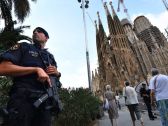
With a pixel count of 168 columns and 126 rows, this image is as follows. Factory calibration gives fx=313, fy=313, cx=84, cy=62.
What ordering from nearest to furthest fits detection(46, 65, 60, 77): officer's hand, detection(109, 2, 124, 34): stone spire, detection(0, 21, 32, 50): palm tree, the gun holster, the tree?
the gun holster, detection(46, 65, 60, 77): officer's hand, detection(0, 21, 32, 50): palm tree, the tree, detection(109, 2, 124, 34): stone spire

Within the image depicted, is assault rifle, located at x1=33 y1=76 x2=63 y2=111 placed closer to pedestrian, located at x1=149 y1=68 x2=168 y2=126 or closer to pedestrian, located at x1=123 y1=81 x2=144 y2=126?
pedestrian, located at x1=149 y1=68 x2=168 y2=126

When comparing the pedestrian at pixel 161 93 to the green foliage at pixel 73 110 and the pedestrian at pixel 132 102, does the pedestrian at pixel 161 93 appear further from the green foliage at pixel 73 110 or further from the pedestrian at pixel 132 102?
the green foliage at pixel 73 110

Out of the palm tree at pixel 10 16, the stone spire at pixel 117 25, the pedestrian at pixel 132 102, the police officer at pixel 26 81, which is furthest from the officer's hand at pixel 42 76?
the stone spire at pixel 117 25

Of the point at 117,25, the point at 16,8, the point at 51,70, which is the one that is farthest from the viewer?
the point at 117,25

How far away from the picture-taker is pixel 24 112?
2691 millimetres

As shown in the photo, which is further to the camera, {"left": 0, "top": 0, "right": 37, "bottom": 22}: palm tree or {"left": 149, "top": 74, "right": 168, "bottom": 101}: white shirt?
{"left": 0, "top": 0, "right": 37, "bottom": 22}: palm tree

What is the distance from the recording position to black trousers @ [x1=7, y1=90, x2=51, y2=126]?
2643 mm

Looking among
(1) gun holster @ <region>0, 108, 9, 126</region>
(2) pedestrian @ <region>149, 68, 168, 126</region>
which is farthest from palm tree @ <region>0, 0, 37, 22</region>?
(1) gun holster @ <region>0, 108, 9, 126</region>

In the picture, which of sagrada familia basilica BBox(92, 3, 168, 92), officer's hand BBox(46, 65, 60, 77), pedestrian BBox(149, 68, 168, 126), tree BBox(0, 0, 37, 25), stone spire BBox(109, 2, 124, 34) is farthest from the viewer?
stone spire BBox(109, 2, 124, 34)

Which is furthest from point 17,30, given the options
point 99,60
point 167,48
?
point 167,48

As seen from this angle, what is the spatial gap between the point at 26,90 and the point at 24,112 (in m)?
0.19

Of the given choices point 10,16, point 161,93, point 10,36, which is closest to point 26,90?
point 161,93

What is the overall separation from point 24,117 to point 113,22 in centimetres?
8456

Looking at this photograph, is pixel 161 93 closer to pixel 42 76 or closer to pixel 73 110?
pixel 73 110
